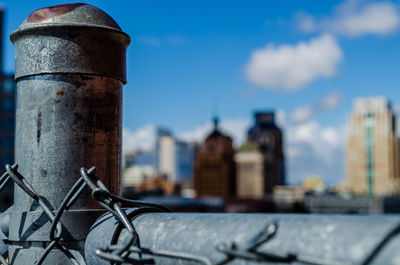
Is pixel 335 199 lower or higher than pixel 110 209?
lower

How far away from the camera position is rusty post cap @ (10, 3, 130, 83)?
8.29 ft

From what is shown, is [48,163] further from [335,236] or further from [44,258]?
[335,236]

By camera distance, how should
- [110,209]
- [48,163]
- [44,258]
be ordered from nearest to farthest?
[110,209], [44,258], [48,163]

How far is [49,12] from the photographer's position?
2.58m

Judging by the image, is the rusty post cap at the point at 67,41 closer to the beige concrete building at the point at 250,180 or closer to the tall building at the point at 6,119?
the tall building at the point at 6,119

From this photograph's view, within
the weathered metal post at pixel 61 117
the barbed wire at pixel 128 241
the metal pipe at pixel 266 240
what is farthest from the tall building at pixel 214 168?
the metal pipe at pixel 266 240

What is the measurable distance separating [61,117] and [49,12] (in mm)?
485

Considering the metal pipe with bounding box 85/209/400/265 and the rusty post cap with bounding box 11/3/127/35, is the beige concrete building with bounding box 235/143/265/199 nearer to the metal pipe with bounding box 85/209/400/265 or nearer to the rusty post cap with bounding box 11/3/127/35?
the rusty post cap with bounding box 11/3/127/35

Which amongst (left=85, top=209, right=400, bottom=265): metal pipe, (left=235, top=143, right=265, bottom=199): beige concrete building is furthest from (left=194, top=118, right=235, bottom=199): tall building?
(left=85, top=209, right=400, bottom=265): metal pipe

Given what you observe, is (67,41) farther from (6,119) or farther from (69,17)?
(6,119)

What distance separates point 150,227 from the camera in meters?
2.04

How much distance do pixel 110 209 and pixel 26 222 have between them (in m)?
0.62

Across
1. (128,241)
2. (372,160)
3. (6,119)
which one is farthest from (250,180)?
(128,241)

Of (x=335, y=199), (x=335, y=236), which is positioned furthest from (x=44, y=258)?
(x=335, y=199)
